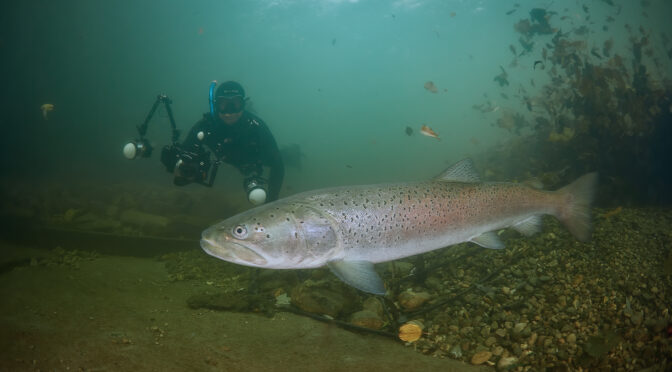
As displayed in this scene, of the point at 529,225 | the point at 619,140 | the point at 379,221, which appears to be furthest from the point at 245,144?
the point at 619,140

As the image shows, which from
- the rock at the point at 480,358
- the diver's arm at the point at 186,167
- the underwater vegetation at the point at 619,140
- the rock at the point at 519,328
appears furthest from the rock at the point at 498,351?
the diver's arm at the point at 186,167

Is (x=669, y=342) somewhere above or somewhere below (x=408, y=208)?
below

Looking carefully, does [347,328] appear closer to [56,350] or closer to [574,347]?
[574,347]

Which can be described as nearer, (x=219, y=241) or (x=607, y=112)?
(x=219, y=241)

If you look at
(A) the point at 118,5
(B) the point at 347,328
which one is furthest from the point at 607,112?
(A) the point at 118,5

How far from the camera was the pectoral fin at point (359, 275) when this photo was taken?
2.37 m

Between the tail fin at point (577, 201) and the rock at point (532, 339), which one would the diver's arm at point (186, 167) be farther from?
the tail fin at point (577, 201)

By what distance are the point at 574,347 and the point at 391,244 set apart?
63.0 inches

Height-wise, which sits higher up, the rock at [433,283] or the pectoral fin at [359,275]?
the pectoral fin at [359,275]

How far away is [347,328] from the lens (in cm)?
283

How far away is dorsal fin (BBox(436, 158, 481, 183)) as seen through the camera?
131 inches

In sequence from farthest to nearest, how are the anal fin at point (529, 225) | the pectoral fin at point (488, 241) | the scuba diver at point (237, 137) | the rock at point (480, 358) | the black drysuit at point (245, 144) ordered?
the black drysuit at point (245, 144) < the scuba diver at point (237, 137) < the anal fin at point (529, 225) < the pectoral fin at point (488, 241) < the rock at point (480, 358)

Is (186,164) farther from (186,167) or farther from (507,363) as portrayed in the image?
(507,363)

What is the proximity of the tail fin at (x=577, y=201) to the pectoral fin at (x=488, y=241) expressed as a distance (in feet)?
2.96
